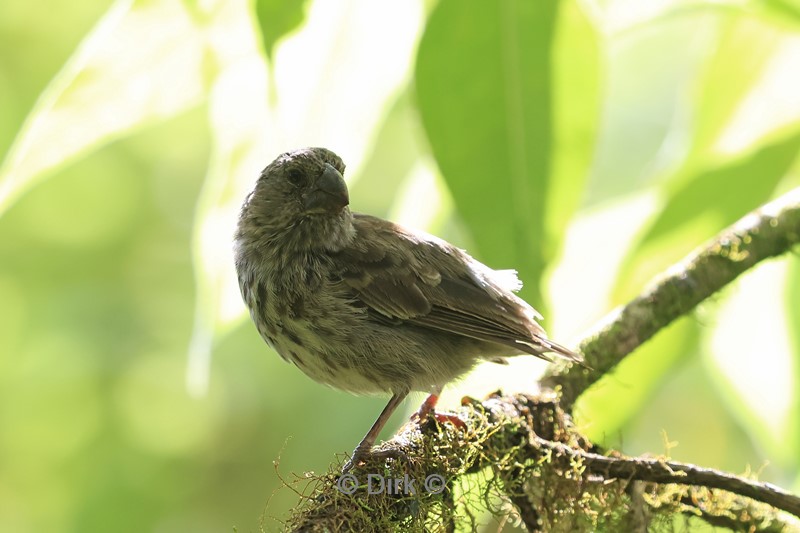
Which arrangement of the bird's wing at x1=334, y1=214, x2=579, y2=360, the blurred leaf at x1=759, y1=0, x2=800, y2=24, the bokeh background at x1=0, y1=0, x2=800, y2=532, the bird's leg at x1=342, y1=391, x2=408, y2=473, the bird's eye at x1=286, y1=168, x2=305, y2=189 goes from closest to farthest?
1. the bokeh background at x1=0, y1=0, x2=800, y2=532
2. the bird's leg at x1=342, y1=391, x2=408, y2=473
3. the blurred leaf at x1=759, y1=0, x2=800, y2=24
4. the bird's wing at x1=334, y1=214, x2=579, y2=360
5. the bird's eye at x1=286, y1=168, x2=305, y2=189

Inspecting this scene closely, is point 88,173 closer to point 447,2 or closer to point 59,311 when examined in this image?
point 59,311

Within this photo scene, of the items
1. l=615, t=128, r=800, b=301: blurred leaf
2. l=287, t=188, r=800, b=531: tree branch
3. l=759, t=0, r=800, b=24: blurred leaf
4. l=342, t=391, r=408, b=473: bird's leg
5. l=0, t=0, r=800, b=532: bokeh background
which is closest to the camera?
l=287, t=188, r=800, b=531: tree branch

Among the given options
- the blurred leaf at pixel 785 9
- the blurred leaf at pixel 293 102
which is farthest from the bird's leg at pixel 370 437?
the blurred leaf at pixel 785 9

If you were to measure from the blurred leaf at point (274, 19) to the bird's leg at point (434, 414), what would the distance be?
1.13 metres

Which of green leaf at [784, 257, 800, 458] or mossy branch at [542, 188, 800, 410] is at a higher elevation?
mossy branch at [542, 188, 800, 410]

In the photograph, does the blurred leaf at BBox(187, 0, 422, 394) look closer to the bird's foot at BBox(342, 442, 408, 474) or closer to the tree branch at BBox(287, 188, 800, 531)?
the bird's foot at BBox(342, 442, 408, 474)

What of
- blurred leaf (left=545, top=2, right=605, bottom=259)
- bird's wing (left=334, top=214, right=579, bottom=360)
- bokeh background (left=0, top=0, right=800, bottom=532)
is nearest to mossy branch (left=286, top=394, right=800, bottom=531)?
bokeh background (left=0, top=0, right=800, bottom=532)

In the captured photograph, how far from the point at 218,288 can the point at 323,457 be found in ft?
9.59

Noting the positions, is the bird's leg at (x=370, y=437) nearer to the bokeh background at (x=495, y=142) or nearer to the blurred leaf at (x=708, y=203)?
the bokeh background at (x=495, y=142)

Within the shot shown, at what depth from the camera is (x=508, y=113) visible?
242 cm

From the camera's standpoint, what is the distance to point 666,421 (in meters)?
6.42

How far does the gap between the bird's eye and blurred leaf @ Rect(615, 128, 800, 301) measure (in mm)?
1236

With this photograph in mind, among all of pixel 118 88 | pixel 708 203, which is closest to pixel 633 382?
pixel 708 203

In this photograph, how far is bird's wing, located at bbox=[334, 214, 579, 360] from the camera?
120 inches
